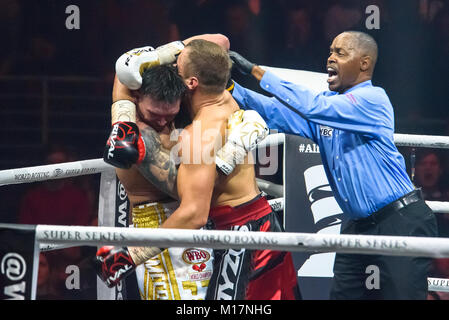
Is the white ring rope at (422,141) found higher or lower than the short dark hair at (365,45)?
lower

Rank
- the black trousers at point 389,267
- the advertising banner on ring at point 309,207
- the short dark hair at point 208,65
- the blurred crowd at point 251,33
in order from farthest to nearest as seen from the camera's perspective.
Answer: the blurred crowd at point 251,33 → the advertising banner on ring at point 309,207 → the black trousers at point 389,267 → the short dark hair at point 208,65

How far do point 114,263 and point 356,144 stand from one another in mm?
1349

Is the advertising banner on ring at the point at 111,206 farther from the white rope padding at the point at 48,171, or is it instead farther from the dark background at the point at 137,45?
the dark background at the point at 137,45

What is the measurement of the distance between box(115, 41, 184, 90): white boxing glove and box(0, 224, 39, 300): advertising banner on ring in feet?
2.96

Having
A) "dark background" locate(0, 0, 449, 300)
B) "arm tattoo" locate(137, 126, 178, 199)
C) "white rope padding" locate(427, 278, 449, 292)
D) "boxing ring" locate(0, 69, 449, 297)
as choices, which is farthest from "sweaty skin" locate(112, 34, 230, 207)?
"dark background" locate(0, 0, 449, 300)

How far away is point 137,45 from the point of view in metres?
4.45

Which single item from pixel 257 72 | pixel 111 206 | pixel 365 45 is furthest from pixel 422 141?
pixel 111 206

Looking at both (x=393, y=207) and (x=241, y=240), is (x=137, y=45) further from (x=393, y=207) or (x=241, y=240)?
(x=241, y=240)

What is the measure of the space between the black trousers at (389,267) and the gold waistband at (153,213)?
87cm

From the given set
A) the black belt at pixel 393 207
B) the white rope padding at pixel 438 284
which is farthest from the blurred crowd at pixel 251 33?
the white rope padding at pixel 438 284

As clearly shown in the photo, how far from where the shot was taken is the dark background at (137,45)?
4344mm
